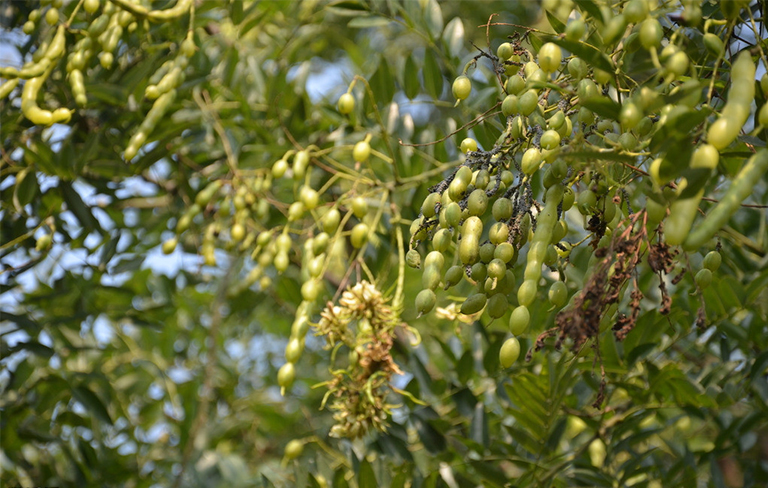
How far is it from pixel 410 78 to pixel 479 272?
1053 millimetres

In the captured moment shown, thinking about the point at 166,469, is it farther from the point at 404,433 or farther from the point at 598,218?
the point at 598,218

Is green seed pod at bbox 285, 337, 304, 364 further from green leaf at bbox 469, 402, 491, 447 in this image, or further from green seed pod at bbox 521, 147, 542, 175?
green seed pod at bbox 521, 147, 542, 175

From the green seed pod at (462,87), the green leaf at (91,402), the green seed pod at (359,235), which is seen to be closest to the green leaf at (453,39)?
the green seed pod at (359,235)

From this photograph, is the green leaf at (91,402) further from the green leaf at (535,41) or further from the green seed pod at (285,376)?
the green leaf at (535,41)

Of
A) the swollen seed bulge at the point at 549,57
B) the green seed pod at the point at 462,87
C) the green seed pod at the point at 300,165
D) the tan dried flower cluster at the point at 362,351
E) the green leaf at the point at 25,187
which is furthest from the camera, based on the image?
the green leaf at the point at 25,187

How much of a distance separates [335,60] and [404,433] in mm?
2699

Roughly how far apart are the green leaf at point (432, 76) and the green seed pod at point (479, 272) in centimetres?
100

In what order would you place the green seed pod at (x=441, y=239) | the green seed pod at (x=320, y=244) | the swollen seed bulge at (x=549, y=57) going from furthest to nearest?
the green seed pod at (x=320, y=244) < the green seed pod at (x=441, y=239) < the swollen seed bulge at (x=549, y=57)

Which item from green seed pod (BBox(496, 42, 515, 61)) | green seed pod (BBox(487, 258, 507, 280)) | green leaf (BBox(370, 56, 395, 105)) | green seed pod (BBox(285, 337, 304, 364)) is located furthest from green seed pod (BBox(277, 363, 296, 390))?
green leaf (BBox(370, 56, 395, 105))

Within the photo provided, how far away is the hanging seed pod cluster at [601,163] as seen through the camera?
67 cm

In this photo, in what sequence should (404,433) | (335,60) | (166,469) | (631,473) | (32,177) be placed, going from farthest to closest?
(335,60)
(166,469)
(32,177)
(404,433)
(631,473)

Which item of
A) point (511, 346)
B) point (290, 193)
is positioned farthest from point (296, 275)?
point (511, 346)

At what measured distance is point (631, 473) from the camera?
1.37 meters

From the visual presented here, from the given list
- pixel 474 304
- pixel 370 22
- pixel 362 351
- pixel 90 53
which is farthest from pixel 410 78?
pixel 474 304
